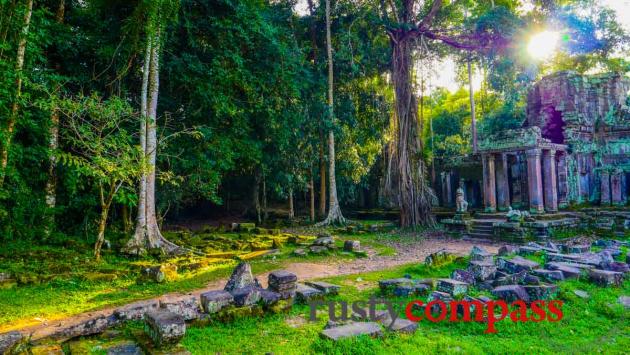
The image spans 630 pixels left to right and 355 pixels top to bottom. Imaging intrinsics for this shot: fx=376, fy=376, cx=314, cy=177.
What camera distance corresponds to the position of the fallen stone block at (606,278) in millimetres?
6340

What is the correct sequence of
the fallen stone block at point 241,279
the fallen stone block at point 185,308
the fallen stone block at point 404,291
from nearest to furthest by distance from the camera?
the fallen stone block at point 185,308 < the fallen stone block at point 241,279 < the fallen stone block at point 404,291

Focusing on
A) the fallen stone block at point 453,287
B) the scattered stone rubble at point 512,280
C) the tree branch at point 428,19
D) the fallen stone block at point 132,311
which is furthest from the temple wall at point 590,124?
the fallen stone block at point 132,311

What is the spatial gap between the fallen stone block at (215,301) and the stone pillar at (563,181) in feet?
50.1

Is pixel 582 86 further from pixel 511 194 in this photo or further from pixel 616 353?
pixel 616 353

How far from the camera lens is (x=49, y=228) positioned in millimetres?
10820

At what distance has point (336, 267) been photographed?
9.29 metres

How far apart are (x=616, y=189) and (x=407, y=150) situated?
819 centimetres

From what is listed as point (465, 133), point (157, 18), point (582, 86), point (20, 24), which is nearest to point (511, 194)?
point (582, 86)

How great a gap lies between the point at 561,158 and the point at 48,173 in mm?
18957

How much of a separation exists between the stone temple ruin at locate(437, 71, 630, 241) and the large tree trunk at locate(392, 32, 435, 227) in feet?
6.47

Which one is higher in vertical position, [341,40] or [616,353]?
[341,40]

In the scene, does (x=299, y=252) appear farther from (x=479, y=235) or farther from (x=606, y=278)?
(x=479, y=235)

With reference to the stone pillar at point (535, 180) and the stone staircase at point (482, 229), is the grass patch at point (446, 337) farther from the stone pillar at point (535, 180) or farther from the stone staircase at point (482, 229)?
the stone pillar at point (535, 180)

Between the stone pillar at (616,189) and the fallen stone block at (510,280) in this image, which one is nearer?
the fallen stone block at (510,280)
